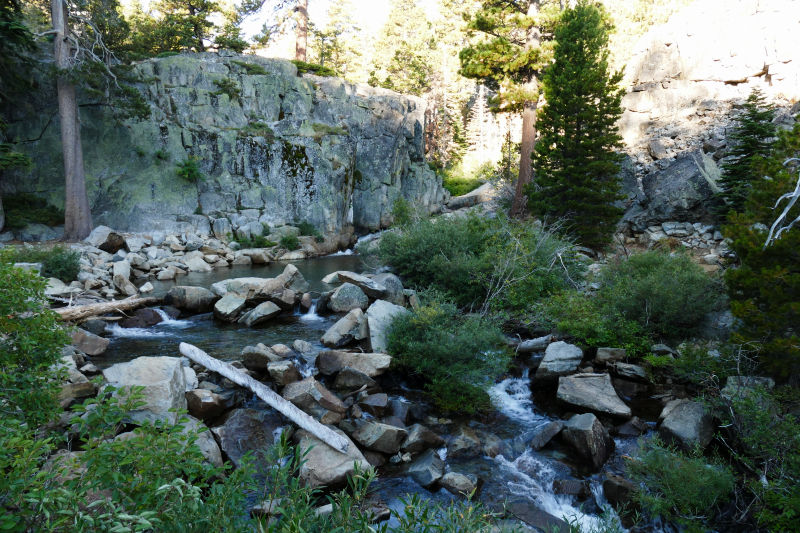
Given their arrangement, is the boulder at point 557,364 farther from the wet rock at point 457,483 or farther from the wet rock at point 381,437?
the wet rock at point 381,437

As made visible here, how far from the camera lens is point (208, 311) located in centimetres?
1167

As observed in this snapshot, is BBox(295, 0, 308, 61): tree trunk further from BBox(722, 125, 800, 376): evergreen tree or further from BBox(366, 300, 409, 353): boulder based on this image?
BBox(722, 125, 800, 376): evergreen tree

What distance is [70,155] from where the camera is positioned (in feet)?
62.0

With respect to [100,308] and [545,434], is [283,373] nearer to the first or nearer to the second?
[545,434]

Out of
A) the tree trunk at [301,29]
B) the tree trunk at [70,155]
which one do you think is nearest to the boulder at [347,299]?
the tree trunk at [70,155]

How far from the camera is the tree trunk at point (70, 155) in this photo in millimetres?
18328

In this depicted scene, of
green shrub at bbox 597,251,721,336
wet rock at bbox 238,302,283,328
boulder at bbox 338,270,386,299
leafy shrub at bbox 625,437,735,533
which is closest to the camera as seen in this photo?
leafy shrub at bbox 625,437,735,533

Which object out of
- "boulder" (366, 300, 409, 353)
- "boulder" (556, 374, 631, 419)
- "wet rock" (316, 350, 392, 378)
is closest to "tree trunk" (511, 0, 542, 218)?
"boulder" (366, 300, 409, 353)

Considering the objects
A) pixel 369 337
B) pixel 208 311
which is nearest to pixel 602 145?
pixel 369 337

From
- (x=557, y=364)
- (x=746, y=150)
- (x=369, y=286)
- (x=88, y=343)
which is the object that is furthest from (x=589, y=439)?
(x=746, y=150)

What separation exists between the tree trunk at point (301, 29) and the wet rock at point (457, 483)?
29.8 m

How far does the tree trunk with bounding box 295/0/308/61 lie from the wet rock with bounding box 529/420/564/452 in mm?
29295

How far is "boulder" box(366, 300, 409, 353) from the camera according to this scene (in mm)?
8422

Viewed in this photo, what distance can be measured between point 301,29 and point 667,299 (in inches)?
1151
